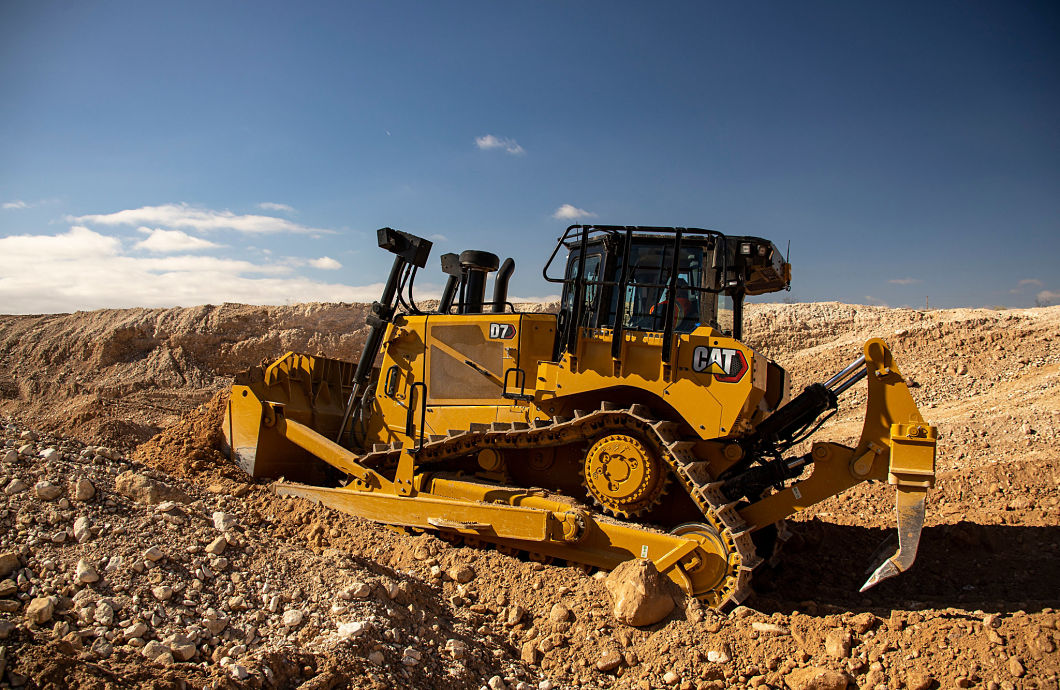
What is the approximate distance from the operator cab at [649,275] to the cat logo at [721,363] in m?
0.41

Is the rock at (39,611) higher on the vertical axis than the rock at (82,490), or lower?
lower

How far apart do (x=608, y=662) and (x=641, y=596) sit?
49 cm

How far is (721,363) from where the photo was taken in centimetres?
523

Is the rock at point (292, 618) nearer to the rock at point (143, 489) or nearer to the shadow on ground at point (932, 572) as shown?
the rock at point (143, 489)

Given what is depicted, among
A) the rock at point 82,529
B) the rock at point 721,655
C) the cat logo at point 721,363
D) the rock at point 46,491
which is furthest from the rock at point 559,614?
the rock at point 46,491

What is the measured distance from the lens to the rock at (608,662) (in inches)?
178

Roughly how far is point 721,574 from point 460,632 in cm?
190

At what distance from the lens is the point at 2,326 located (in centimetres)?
1917

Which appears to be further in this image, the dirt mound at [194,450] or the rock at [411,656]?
the dirt mound at [194,450]

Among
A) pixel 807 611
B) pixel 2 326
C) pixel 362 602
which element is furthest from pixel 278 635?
pixel 2 326

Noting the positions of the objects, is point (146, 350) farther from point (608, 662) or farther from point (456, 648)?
point (608, 662)

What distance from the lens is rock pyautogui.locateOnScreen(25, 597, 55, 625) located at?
140 inches

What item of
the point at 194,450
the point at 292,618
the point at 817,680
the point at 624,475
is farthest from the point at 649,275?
the point at 194,450

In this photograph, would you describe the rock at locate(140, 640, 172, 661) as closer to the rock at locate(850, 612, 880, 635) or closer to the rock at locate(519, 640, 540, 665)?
the rock at locate(519, 640, 540, 665)
